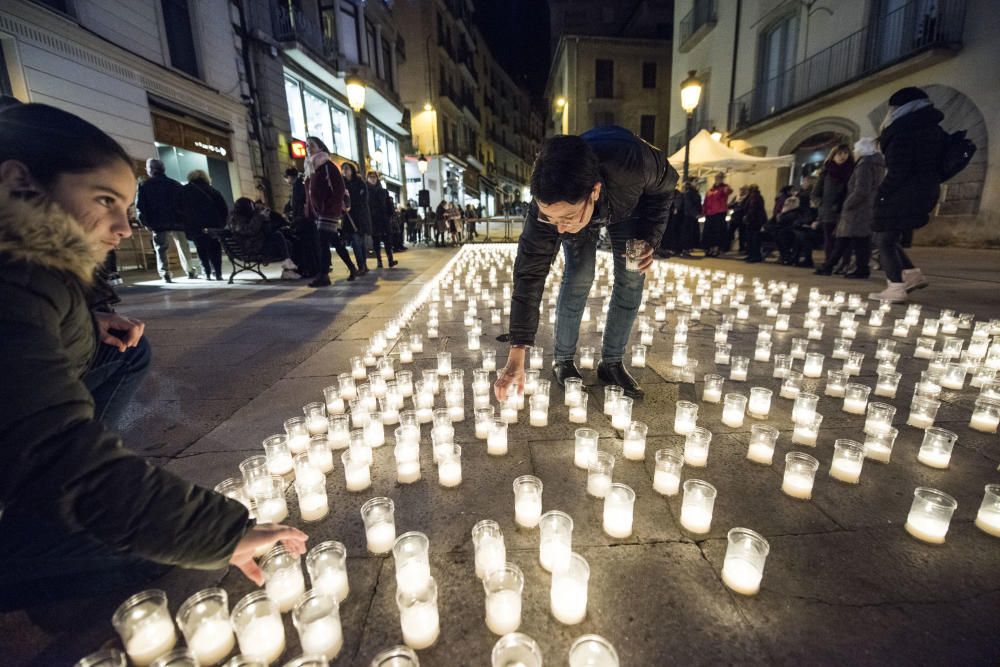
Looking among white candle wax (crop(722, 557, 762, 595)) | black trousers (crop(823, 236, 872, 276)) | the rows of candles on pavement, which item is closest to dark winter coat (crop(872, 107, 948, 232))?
the rows of candles on pavement

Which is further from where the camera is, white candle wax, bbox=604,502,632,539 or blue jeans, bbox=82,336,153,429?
blue jeans, bbox=82,336,153,429

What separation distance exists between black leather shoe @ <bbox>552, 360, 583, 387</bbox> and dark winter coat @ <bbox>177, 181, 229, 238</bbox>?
9.20 meters

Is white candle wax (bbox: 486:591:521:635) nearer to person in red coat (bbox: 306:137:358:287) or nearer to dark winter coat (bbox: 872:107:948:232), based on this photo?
dark winter coat (bbox: 872:107:948:232)

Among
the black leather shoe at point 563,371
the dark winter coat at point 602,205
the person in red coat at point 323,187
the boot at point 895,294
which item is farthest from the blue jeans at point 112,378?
the boot at point 895,294

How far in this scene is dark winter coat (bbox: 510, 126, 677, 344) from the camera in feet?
8.38

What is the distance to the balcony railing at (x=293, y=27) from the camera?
16234mm

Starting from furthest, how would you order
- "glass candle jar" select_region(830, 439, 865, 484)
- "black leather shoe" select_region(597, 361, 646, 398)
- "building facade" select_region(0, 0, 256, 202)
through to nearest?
"building facade" select_region(0, 0, 256, 202) → "black leather shoe" select_region(597, 361, 646, 398) → "glass candle jar" select_region(830, 439, 865, 484)

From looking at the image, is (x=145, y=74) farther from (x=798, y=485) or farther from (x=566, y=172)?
(x=798, y=485)

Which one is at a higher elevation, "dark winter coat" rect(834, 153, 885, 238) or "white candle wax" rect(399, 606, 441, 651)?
"dark winter coat" rect(834, 153, 885, 238)

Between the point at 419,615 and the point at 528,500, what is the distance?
67cm

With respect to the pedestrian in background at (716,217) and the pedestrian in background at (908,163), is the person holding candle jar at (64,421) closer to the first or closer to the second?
the pedestrian in background at (908,163)

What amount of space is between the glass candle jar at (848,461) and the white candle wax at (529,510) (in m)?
1.50

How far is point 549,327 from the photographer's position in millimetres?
5523

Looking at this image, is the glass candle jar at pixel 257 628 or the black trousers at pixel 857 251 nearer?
the glass candle jar at pixel 257 628
